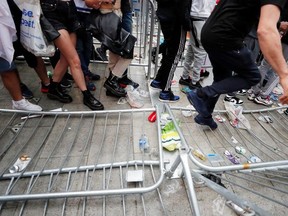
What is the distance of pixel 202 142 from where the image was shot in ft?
5.78

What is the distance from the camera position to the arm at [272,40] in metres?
0.93

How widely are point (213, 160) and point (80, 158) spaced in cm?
99

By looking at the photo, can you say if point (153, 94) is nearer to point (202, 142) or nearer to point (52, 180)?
point (202, 142)

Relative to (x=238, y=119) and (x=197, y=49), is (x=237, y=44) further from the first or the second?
(x=197, y=49)

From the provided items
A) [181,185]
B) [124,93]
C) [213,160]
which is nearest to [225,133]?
[213,160]

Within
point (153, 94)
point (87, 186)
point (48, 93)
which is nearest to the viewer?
point (87, 186)

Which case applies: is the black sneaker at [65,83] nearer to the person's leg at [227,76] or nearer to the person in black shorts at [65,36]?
the person in black shorts at [65,36]

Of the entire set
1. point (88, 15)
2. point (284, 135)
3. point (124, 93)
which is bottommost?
point (284, 135)

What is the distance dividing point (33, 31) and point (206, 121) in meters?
1.59

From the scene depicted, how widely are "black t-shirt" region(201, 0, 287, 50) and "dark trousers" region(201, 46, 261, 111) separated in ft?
0.20

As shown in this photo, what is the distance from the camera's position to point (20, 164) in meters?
1.46

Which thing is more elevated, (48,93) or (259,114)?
(48,93)

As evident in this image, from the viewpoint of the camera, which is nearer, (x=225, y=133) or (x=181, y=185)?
(x=181, y=185)

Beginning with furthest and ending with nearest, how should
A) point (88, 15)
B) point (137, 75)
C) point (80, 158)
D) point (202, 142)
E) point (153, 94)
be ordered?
point (137, 75), point (153, 94), point (88, 15), point (202, 142), point (80, 158)
